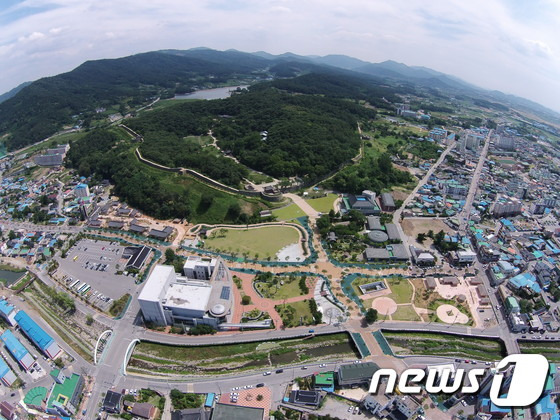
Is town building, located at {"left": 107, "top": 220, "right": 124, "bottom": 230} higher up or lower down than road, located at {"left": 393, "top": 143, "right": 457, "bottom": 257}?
lower down

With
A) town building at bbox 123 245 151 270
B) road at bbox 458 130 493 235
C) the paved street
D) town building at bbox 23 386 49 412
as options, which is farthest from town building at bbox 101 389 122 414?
road at bbox 458 130 493 235

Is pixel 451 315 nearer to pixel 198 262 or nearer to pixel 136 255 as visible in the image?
pixel 198 262

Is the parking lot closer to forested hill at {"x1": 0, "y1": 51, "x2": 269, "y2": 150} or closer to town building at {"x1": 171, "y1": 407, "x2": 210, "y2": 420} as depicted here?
town building at {"x1": 171, "y1": 407, "x2": 210, "y2": 420}

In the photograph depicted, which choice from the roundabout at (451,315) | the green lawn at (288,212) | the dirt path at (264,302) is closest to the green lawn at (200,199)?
the green lawn at (288,212)

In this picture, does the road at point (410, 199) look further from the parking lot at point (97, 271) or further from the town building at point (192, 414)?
the parking lot at point (97, 271)

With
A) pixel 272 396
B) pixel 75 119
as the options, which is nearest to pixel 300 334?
pixel 272 396

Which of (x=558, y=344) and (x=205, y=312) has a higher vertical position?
(x=205, y=312)

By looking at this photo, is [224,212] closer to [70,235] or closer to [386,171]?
[70,235]
